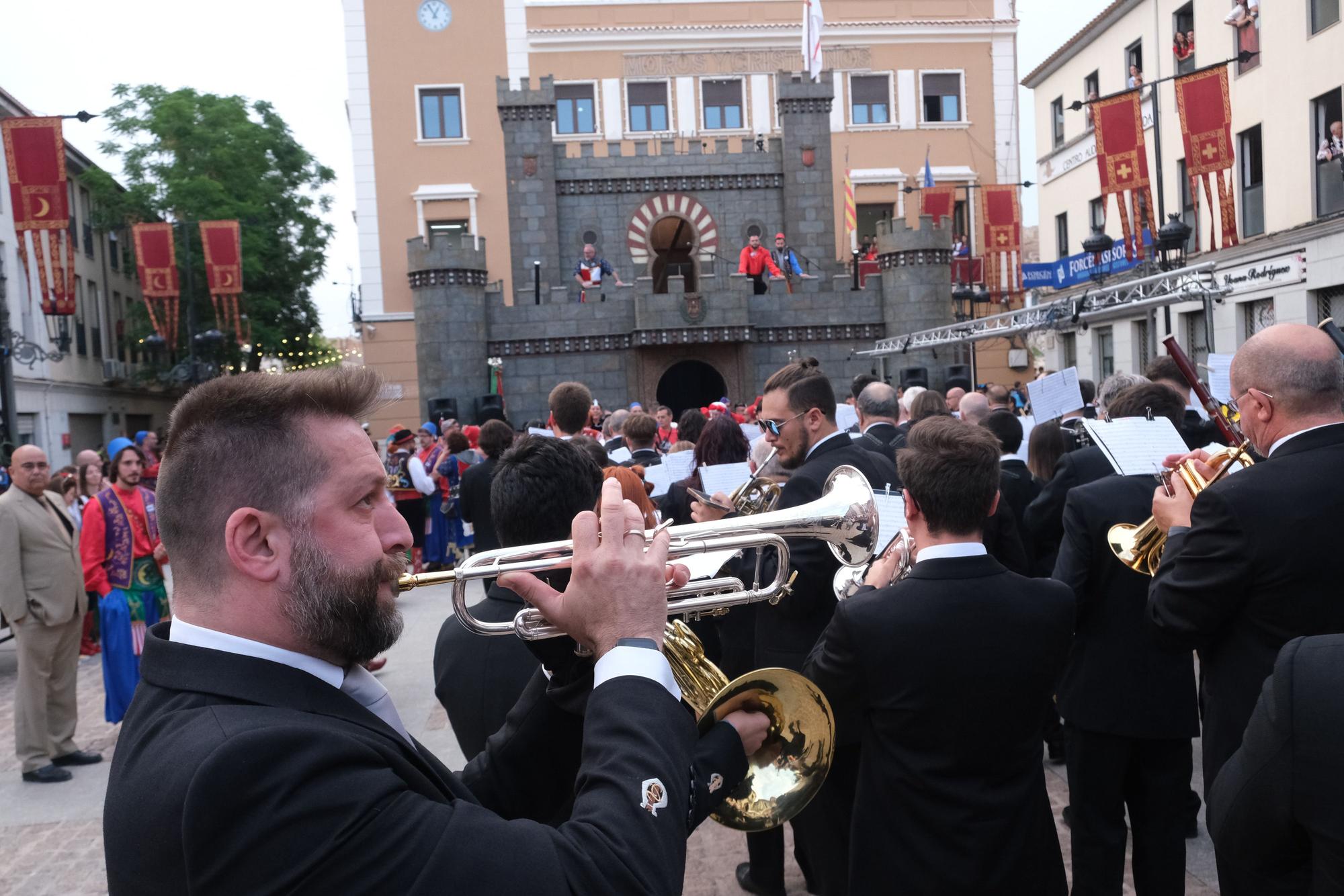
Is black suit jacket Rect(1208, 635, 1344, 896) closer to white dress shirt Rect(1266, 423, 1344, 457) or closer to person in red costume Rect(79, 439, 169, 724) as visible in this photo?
white dress shirt Rect(1266, 423, 1344, 457)

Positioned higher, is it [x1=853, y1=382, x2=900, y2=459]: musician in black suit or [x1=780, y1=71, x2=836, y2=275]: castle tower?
[x1=780, y1=71, x2=836, y2=275]: castle tower

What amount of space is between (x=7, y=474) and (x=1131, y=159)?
1878cm

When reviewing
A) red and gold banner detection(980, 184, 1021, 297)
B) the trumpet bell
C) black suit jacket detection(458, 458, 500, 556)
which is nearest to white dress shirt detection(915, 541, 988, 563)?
the trumpet bell

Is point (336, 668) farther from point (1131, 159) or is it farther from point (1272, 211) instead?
point (1272, 211)

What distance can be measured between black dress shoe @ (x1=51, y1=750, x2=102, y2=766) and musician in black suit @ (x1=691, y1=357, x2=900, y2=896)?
4589mm

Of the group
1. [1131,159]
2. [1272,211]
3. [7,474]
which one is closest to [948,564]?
[7,474]

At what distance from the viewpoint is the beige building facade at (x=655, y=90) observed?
31719 mm

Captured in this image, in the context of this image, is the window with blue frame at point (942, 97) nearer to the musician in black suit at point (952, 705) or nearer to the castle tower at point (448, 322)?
the castle tower at point (448, 322)

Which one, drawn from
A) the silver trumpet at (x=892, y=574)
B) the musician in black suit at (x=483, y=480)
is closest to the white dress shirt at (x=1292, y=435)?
the silver trumpet at (x=892, y=574)

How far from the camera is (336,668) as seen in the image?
157cm

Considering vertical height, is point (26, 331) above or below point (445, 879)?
above

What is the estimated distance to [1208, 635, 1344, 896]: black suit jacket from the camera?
1.75m

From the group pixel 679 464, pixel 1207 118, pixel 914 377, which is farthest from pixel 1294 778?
pixel 1207 118

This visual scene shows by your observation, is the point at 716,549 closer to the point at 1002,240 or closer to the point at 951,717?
the point at 951,717
